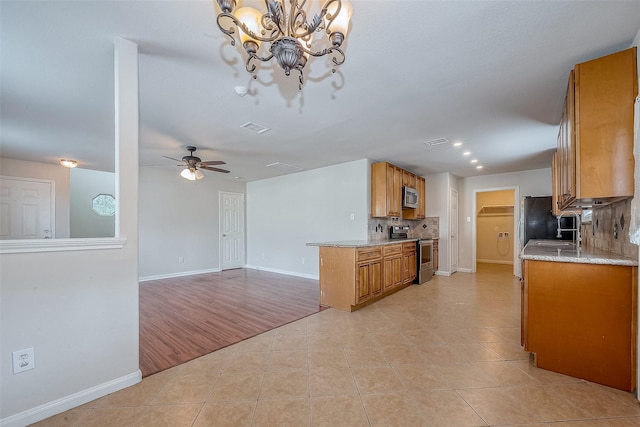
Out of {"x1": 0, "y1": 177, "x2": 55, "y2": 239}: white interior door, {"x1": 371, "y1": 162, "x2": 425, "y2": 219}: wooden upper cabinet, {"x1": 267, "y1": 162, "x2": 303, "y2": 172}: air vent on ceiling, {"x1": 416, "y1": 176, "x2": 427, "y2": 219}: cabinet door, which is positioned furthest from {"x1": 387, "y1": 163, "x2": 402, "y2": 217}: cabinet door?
{"x1": 0, "y1": 177, "x2": 55, "y2": 239}: white interior door

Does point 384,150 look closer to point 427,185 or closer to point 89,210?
point 427,185

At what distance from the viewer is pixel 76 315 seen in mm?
1733

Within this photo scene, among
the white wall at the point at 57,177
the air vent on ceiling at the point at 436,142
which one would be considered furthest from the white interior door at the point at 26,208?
the air vent on ceiling at the point at 436,142

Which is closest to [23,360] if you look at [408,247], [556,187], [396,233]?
[408,247]

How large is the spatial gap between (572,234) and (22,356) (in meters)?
7.19

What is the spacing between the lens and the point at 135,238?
6.48 ft

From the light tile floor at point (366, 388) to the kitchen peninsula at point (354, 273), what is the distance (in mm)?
698

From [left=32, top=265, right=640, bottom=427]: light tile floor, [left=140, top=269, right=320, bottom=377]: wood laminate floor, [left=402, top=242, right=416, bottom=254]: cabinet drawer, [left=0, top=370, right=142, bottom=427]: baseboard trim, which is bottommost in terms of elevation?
[left=140, top=269, right=320, bottom=377]: wood laminate floor

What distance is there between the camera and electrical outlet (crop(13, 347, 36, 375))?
153 centimetres

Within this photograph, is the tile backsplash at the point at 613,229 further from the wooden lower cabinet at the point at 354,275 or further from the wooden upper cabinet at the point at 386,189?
the wooden upper cabinet at the point at 386,189

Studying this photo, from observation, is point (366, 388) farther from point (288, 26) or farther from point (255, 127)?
point (255, 127)

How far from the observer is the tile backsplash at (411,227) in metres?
5.16

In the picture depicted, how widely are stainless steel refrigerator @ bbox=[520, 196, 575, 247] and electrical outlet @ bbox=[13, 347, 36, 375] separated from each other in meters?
6.82

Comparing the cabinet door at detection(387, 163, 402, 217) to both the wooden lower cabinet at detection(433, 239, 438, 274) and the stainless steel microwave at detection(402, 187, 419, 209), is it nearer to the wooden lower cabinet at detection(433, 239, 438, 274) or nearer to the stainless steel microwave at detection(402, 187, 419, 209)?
the stainless steel microwave at detection(402, 187, 419, 209)
